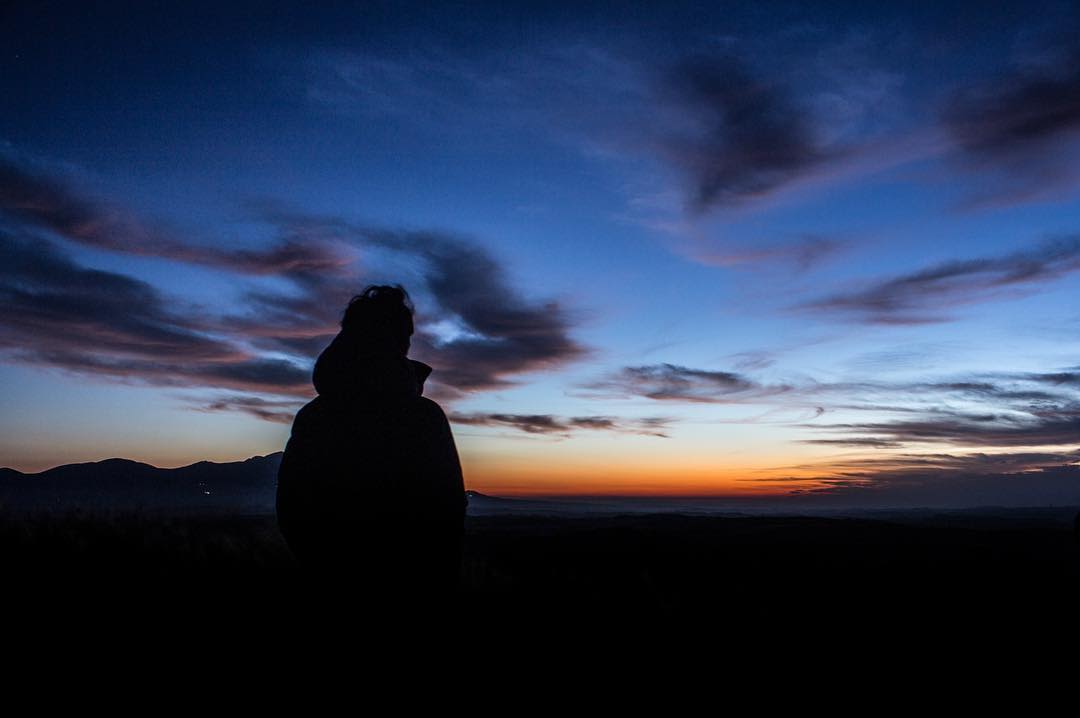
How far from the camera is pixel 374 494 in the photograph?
362cm

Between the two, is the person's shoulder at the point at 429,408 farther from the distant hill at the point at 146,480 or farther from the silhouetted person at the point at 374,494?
the distant hill at the point at 146,480

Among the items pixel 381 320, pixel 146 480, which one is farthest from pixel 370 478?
pixel 146 480

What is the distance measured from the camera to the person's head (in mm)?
4023

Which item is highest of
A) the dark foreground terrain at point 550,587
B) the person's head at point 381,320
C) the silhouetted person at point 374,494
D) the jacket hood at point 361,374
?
the person's head at point 381,320

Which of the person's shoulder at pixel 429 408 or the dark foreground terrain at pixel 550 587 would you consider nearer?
the person's shoulder at pixel 429 408

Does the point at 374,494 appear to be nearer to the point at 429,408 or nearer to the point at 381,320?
the point at 429,408

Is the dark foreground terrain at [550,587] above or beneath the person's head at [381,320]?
beneath

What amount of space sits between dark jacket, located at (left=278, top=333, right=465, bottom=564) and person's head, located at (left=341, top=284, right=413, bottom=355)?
0.30 m

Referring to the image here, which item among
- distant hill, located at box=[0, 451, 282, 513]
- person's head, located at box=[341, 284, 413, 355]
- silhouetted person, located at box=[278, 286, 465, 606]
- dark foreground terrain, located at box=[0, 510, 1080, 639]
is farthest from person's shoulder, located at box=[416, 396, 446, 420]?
distant hill, located at box=[0, 451, 282, 513]

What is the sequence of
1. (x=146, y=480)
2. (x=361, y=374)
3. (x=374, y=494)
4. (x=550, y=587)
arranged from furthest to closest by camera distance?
(x=146, y=480) < (x=550, y=587) < (x=361, y=374) < (x=374, y=494)

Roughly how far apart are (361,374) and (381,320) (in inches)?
15.3

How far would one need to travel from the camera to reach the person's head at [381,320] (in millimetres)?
4023

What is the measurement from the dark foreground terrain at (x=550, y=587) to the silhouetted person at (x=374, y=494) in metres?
0.11

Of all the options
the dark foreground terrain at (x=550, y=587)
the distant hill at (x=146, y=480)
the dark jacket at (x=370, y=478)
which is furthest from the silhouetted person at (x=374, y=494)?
the distant hill at (x=146, y=480)
